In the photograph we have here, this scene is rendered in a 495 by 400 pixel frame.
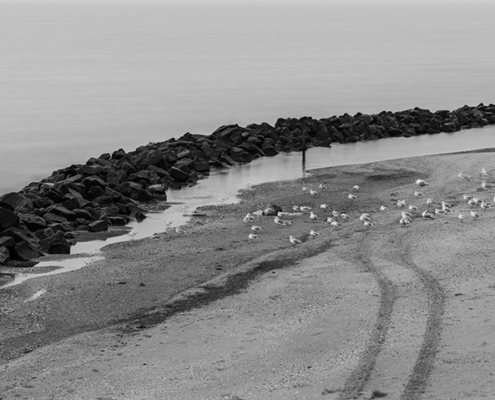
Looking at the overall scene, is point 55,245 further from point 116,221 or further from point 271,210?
point 271,210

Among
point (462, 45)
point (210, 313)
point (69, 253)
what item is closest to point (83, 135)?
point (69, 253)

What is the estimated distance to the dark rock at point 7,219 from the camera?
81.5 feet

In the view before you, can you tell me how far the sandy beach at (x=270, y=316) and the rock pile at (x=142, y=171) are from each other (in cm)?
245

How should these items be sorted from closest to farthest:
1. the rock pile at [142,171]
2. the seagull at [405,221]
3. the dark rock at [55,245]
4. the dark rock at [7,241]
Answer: the dark rock at [7,241] < the seagull at [405,221] < the dark rock at [55,245] < the rock pile at [142,171]

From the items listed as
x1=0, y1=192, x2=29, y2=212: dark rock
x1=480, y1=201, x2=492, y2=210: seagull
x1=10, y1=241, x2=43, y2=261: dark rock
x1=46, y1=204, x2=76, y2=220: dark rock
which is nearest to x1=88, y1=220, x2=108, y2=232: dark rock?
x1=46, y1=204, x2=76, y2=220: dark rock

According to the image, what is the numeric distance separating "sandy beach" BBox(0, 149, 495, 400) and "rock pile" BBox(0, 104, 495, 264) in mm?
2450

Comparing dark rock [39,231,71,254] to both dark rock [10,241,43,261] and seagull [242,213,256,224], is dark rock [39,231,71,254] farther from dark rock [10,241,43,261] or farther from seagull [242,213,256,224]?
seagull [242,213,256,224]

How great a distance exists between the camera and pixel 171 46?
133 m

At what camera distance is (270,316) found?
17328mm

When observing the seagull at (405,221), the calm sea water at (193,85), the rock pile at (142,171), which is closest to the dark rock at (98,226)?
the rock pile at (142,171)

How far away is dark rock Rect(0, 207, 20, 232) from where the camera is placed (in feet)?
81.5

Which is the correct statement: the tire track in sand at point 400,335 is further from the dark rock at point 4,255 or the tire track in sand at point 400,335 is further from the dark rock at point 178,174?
the dark rock at point 178,174

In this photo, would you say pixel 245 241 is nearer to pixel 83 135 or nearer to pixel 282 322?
pixel 282 322

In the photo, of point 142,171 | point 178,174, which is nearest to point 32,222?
point 142,171
